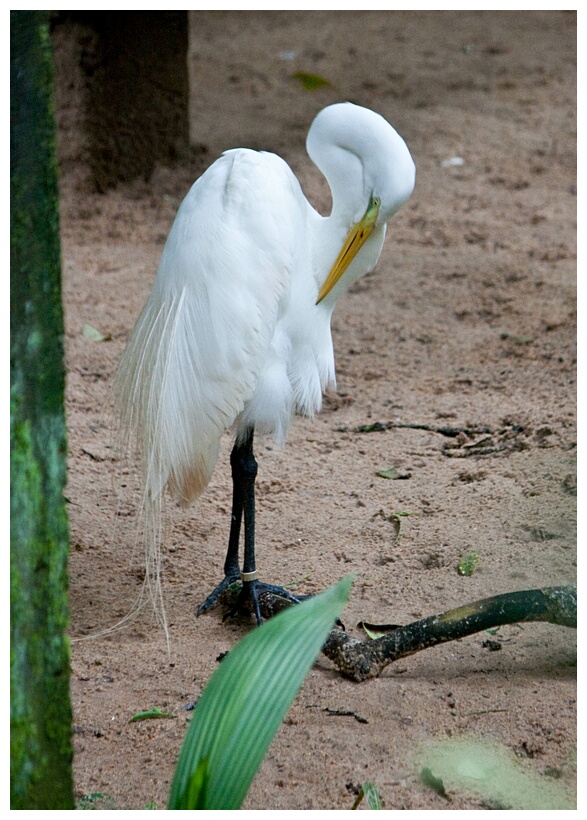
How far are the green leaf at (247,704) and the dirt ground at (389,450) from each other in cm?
56

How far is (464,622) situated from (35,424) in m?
1.34

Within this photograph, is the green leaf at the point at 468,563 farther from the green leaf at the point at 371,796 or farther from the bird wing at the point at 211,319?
the green leaf at the point at 371,796

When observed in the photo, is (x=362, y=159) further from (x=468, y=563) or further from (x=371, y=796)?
(x=371, y=796)

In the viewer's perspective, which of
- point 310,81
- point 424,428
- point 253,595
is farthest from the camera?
point 310,81

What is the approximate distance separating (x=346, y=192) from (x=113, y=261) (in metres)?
2.65

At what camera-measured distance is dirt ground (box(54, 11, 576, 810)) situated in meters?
2.26

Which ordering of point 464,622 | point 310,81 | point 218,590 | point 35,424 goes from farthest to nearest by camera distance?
point 310,81 → point 218,590 → point 464,622 → point 35,424

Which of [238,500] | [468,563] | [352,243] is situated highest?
[352,243]

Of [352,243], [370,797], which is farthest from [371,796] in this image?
[352,243]

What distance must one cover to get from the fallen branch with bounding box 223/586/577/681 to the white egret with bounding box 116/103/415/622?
0.54 m

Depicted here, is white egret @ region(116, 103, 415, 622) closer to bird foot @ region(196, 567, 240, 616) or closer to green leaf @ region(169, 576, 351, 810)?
bird foot @ region(196, 567, 240, 616)

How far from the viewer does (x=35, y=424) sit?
1451 millimetres

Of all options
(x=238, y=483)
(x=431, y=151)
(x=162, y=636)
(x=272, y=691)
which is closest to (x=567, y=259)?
(x=431, y=151)

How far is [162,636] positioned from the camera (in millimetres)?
2820
